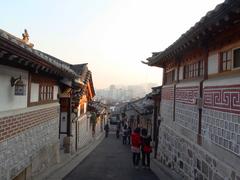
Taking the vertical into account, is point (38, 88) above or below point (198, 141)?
above

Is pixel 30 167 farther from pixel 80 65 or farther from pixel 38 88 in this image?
pixel 80 65

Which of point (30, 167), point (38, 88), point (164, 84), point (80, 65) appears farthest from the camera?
point (80, 65)

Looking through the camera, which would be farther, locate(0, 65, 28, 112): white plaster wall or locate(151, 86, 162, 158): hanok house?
locate(151, 86, 162, 158): hanok house

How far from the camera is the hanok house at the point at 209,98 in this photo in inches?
266

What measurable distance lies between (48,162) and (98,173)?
194 cm

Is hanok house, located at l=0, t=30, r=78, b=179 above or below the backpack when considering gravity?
above

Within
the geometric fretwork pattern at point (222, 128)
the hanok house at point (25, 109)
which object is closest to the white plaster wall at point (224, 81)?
the geometric fretwork pattern at point (222, 128)

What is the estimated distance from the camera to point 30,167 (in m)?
9.89

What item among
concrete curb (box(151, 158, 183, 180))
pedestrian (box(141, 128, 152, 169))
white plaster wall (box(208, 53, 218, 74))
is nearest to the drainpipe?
white plaster wall (box(208, 53, 218, 74))

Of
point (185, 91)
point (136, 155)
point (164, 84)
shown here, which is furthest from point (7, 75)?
point (164, 84)

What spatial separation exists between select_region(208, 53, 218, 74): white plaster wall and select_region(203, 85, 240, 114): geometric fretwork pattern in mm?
456

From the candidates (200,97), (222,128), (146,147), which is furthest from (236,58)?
(146,147)

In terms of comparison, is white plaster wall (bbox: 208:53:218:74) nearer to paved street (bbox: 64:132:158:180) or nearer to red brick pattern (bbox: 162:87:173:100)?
paved street (bbox: 64:132:158:180)

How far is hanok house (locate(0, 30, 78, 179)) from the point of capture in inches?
278
